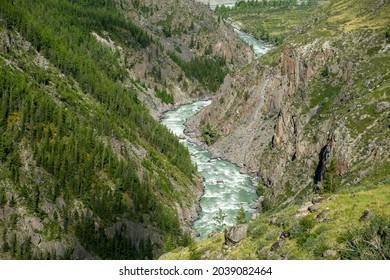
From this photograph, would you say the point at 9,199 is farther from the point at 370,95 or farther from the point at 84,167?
the point at 370,95

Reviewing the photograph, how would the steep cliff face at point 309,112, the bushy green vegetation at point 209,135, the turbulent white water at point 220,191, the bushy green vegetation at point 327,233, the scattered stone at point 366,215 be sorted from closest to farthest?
the bushy green vegetation at point 327,233
the scattered stone at point 366,215
the steep cliff face at point 309,112
the turbulent white water at point 220,191
the bushy green vegetation at point 209,135

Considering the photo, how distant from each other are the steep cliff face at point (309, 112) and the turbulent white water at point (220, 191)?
4.09 m

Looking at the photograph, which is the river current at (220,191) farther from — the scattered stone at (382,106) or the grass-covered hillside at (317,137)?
the scattered stone at (382,106)

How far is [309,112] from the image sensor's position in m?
146

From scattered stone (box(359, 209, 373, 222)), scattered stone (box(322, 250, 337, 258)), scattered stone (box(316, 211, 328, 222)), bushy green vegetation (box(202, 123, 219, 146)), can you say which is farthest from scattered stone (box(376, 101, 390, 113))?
bushy green vegetation (box(202, 123, 219, 146))

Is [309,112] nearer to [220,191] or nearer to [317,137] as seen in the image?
[317,137]

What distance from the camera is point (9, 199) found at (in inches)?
4402

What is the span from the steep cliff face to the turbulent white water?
4094 millimetres

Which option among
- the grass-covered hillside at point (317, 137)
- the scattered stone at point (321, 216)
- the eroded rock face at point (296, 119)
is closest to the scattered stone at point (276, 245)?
the grass-covered hillside at point (317, 137)

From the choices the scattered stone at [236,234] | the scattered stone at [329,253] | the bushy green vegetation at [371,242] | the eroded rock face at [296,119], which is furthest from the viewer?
the eroded rock face at [296,119]

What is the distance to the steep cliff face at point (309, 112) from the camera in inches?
4400

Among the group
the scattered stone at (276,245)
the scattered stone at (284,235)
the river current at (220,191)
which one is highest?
the river current at (220,191)

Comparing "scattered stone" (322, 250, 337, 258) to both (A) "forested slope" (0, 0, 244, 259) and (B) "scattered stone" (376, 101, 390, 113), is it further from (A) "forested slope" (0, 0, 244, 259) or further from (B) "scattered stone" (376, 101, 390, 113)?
(B) "scattered stone" (376, 101, 390, 113)
